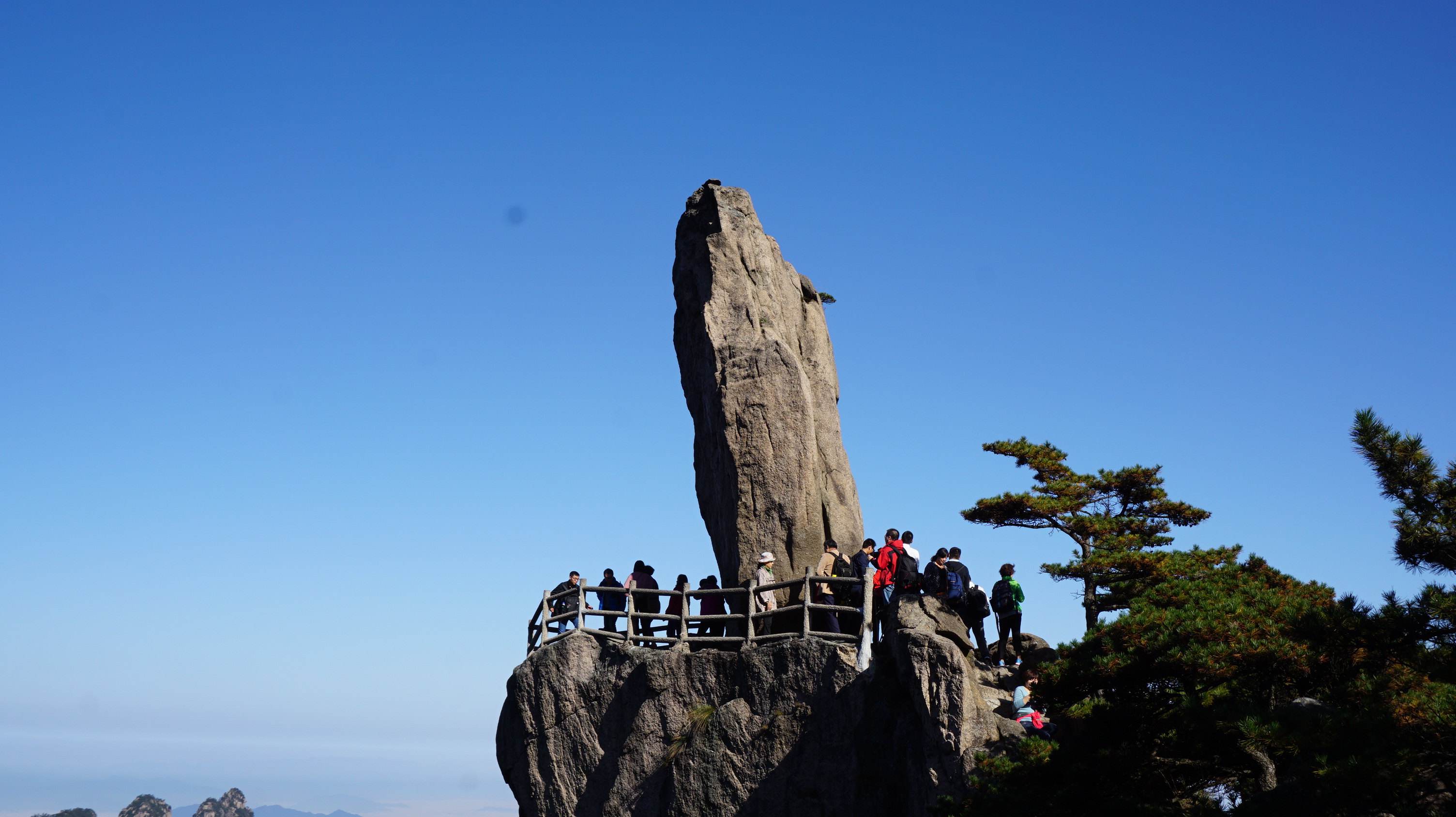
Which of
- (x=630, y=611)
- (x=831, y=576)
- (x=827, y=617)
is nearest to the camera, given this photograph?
(x=827, y=617)

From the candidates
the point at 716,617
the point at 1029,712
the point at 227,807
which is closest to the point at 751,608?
the point at 716,617

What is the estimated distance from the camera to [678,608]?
82.8 feet

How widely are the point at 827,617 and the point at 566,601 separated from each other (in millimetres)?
6453

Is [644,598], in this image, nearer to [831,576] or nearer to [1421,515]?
[831,576]

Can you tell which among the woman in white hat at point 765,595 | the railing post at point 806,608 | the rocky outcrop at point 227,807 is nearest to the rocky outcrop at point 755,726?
the railing post at point 806,608

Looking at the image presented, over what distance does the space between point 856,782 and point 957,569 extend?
169 inches

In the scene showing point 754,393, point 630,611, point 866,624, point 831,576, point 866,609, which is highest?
point 754,393

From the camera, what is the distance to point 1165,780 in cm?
1532

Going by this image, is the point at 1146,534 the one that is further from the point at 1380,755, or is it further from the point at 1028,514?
the point at 1380,755

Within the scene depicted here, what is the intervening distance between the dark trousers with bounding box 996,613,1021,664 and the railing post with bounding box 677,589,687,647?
6177mm

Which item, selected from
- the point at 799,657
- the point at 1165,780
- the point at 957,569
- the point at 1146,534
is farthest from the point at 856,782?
the point at 1146,534

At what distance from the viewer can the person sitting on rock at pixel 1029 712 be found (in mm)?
18078

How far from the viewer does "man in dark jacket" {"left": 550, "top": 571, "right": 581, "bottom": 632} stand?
26.3 metres

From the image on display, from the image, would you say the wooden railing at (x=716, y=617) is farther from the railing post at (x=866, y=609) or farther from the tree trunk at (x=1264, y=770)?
the tree trunk at (x=1264, y=770)
